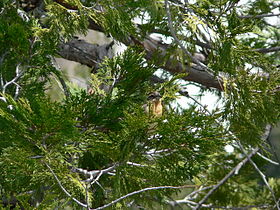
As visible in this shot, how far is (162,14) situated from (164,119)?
0.66 m

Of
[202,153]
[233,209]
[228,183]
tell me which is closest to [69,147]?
[202,153]

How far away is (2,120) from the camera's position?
46.4 inches

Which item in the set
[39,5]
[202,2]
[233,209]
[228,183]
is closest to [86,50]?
[39,5]

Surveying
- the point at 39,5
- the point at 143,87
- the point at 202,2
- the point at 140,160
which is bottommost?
the point at 140,160

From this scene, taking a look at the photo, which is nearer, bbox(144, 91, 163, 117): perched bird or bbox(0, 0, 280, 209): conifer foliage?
bbox(0, 0, 280, 209): conifer foliage

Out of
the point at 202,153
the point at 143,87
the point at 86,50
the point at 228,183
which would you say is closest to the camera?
the point at 202,153

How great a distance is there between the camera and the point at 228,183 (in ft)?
10.4

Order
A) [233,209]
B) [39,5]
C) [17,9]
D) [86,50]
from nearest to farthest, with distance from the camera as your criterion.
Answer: [17,9], [39,5], [86,50], [233,209]

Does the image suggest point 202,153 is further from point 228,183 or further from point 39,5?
point 228,183

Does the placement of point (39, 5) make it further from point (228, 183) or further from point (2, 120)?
point (228, 183)

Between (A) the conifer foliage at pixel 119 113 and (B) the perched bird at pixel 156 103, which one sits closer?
(A) the conifer foliage at pixel 119 113

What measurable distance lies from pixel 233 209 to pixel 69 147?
1.74 m

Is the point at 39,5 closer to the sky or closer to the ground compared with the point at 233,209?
closer to the sky

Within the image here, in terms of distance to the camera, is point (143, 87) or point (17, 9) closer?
point (143, 87)
